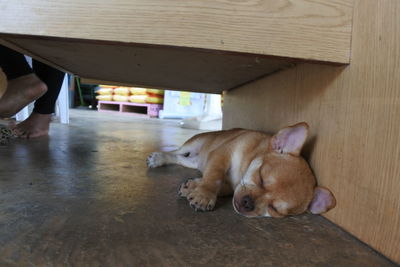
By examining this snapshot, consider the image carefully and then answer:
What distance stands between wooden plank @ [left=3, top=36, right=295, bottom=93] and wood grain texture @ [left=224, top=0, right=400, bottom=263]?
0.28 metres

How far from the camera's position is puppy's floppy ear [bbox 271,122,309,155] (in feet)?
3.94

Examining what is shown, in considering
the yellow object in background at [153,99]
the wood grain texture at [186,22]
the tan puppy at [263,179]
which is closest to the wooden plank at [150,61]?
the wood grain texture at [186,22]

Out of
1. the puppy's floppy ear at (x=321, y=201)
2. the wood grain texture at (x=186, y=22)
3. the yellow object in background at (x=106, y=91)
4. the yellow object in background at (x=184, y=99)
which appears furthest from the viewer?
the yellow object in background at (x=106, y=91)

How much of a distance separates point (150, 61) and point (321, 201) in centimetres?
110

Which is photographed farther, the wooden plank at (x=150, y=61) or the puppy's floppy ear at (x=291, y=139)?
the wooden plank at (x=150, y=61)

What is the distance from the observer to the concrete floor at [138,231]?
0.75 metres

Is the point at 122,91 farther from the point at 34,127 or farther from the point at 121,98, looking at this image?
the point at 34,127

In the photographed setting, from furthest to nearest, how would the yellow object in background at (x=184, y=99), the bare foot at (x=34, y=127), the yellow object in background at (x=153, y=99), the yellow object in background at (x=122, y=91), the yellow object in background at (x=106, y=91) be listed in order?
the yellow object in background at (x=106, y=91)
the yellow object in background at (x=122, y=91)
the yellow object in background at (x=153, y=99)
the yellow object in background at (x=184, y=99)
the bare foot at (x=34, y=127)

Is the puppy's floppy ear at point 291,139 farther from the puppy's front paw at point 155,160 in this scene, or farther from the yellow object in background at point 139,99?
the yellow object in background at point 139,99

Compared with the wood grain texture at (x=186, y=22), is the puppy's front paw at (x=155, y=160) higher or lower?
lower

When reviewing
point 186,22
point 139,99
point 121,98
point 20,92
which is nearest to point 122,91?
point 121,98

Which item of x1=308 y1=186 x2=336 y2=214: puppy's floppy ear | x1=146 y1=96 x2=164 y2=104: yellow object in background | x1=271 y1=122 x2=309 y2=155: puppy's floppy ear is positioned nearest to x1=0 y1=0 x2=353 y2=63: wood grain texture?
x1=271 y1=122 x2=309 y2=155: puppy's floppy ear

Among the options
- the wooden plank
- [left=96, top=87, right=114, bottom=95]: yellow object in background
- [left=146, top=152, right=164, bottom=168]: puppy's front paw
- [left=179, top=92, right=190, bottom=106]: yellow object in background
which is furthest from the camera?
[left=96, top=87, right=114, bottom=95]: yellow object in background

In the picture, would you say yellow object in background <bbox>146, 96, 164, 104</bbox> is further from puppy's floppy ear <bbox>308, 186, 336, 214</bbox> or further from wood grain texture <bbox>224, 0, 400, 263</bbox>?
puppy's floppy ear <bbox>308, 186, 336, 214</bbox>
